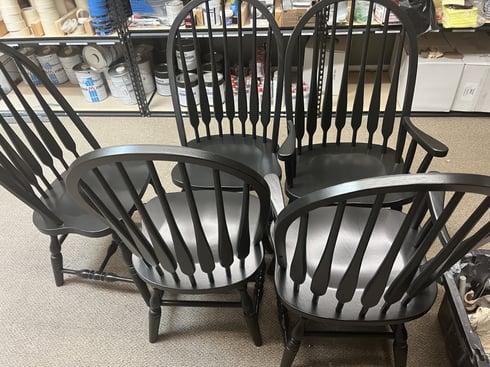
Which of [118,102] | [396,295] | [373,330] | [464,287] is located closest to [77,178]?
[396,295]

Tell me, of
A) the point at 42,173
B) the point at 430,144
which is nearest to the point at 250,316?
the point at 430,144

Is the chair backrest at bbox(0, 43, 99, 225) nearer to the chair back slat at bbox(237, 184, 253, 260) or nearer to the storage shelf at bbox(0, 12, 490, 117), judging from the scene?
the chair back slat at bbox(237, 184, 253, 260)

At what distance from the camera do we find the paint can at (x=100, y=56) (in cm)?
240

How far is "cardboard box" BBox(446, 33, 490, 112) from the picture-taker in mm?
2078

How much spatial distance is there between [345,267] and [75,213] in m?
0.92

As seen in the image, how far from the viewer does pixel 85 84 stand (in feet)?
8.32

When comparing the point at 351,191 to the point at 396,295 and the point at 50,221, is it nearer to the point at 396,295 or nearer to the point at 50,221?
Answer: the point at 396,295

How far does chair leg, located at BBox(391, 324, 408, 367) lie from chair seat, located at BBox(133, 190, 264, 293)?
0.46m

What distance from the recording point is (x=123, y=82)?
8.11ft

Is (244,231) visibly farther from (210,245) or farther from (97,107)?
(97,107)

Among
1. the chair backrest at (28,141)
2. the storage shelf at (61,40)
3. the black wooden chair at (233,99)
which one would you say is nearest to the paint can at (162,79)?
the storage shelf at (61,40)

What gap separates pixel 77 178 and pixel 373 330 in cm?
107

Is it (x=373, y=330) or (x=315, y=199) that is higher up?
(x=315, y=199)

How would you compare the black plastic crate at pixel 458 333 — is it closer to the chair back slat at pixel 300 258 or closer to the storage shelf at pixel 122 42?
the chair back slat at pixel 300 258
